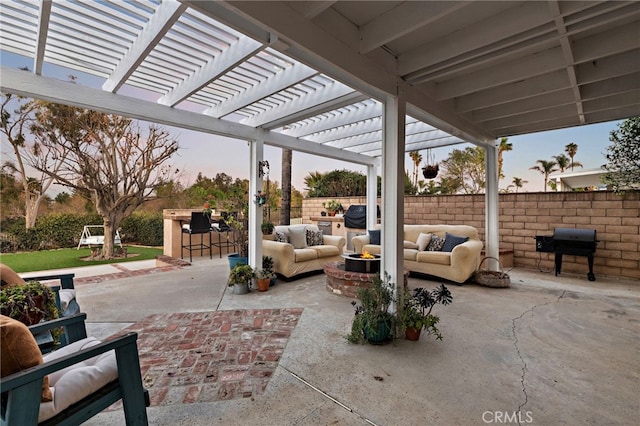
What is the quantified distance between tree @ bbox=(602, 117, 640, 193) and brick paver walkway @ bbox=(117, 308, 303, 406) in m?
6.01

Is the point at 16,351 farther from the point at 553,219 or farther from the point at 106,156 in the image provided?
the point at 106,156

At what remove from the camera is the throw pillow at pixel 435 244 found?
5.54 metres

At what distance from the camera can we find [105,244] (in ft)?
25.8

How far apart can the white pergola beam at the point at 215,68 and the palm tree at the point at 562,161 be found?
12951 millimetres

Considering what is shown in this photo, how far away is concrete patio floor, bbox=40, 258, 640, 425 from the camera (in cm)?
182

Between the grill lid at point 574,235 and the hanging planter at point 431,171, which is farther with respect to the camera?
the hanging planter at point 431,171

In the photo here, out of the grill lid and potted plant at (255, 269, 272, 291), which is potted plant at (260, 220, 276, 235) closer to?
potted plant at (255, 269, 272, 291)

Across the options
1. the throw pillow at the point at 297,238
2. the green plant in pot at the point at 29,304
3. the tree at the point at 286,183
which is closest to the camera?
the green plant in pot at the point at 29,304

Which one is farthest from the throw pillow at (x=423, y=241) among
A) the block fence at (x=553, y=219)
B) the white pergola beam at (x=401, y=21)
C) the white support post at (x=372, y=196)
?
the white pergola beam at (x=401, y=21)

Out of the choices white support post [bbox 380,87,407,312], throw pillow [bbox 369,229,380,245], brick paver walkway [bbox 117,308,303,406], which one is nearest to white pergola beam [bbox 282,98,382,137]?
A: white support post [bbox 380,87,407,312]

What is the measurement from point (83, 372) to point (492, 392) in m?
2.46

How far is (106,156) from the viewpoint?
290 inches

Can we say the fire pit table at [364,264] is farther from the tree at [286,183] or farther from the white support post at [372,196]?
the tree at [286,183]

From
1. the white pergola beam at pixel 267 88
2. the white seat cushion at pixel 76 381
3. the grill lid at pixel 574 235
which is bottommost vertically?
the white seat cushion at pixel 76 381
